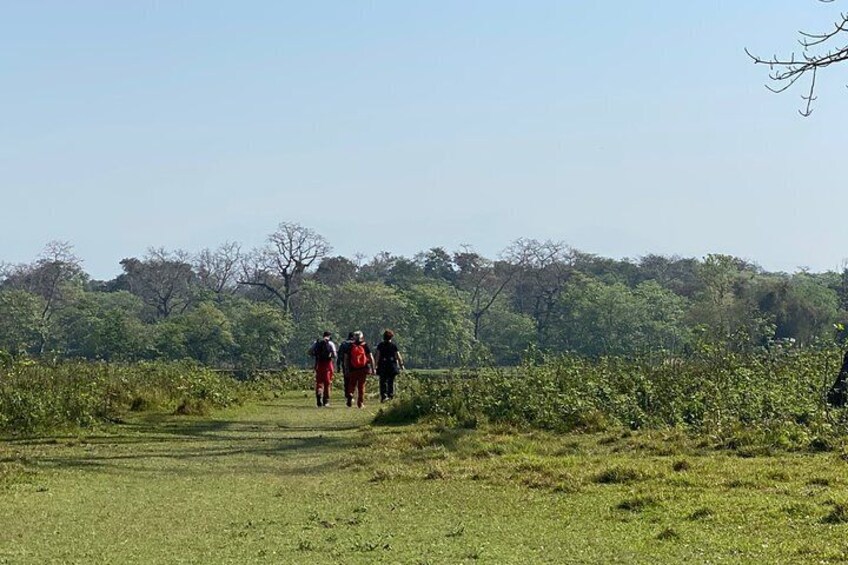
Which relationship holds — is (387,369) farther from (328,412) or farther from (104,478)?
(104,478)

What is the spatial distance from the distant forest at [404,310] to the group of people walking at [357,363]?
20.9 meters

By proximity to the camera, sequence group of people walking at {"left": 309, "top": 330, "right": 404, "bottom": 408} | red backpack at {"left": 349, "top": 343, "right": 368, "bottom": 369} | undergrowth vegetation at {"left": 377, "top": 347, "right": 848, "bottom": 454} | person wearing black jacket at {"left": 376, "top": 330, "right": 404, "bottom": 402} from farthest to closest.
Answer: person wearing black jacket at {"left": 376, "top": 330, "right": 404, "bottom": 402}
group of people walking at {"left": 309, "top": 330, "right": 404, "bottom": 408}
red backpack at {"left": 349, "top": 343, "right": 368, "bottom": 369}
undergrowth vegetation at {"left": 377, "top": 347, "right": 848, "bottom": 454}

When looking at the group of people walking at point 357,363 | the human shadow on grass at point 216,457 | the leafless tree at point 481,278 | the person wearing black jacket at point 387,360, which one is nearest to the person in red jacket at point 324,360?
the group of people walking at point 357,363

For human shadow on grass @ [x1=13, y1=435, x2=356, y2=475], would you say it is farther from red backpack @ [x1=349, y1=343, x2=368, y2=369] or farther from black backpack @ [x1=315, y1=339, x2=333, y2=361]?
black backpack @ [x1=315, y1=339, x2=333, y2=361]

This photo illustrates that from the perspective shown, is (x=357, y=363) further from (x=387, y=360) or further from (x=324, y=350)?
(x=324, y=350)

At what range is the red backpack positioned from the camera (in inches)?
926

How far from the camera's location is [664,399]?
17844mm

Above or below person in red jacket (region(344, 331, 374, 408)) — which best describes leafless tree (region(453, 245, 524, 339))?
above

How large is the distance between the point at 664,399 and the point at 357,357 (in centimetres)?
784

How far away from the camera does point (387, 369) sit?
24922 millimetres

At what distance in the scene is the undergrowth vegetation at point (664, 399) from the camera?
15.1 m

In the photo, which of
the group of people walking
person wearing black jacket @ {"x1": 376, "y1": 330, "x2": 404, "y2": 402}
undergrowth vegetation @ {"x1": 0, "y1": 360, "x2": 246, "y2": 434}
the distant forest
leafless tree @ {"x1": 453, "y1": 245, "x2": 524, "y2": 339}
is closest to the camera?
undergrowth vegetation @ {"x1": 0, "y1": 360, "x2": 246, "y2": 434}

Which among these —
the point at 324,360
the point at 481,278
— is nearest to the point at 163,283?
the point at 481,278

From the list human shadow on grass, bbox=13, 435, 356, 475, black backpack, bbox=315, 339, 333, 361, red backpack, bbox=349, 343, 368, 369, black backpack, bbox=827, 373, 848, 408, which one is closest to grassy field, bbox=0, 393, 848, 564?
human shadow on grass, bbox=13, 435, 356, 475
